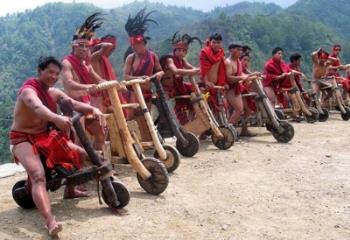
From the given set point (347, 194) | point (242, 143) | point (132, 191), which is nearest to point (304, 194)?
point (347, 194)

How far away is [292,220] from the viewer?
506 cm

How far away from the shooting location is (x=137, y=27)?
23.4ft

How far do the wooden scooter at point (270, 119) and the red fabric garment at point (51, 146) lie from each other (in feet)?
17.1

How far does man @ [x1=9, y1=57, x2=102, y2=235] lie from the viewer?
4.60 m

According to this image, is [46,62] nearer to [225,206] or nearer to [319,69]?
[225,206]

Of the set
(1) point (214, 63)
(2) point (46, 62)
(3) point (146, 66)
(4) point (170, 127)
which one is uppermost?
(2) point (46, 62)

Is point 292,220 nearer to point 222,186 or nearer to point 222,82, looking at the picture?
point 222,186

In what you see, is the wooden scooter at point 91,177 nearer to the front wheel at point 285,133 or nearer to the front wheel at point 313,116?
the front wheel at point 285,133

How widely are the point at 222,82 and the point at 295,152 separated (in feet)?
6.23

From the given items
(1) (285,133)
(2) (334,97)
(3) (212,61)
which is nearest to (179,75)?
(3) (212,61)

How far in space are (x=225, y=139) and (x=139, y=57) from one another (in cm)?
217

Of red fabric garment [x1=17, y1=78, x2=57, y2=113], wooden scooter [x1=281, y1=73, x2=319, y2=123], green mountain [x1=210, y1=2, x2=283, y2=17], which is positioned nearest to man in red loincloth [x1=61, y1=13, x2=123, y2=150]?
red fabric garment [x1=17, y1=78, x2=57, y2=113]

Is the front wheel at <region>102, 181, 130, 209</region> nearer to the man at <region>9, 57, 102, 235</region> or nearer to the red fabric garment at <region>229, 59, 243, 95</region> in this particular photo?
the man at <region>9, 57, 102, 235</region>

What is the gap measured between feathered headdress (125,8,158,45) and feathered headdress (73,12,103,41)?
1.76 feet
